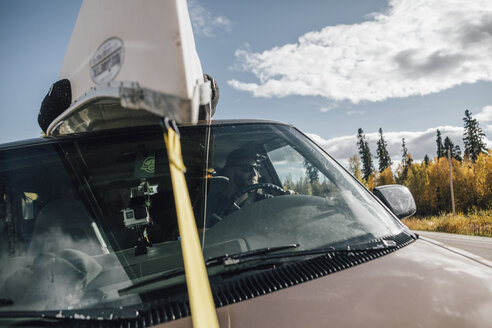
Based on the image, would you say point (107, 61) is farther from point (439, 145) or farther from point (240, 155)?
point (439, 145)

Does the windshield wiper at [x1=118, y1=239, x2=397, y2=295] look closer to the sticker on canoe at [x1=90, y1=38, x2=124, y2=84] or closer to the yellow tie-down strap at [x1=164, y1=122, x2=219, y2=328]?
the yellow tie-down strap at [x1=164, y1=122, x2=219, y2=328]

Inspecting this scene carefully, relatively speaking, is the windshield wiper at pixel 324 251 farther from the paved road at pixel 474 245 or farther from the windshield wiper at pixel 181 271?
the paved road at pixel 474 245

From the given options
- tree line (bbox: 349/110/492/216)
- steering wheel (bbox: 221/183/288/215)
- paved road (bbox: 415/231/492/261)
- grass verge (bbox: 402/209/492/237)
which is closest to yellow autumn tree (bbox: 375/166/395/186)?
tree line (bbox: 349/110/492/216)

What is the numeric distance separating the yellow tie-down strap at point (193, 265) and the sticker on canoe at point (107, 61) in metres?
0.67

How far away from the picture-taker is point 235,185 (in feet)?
6.84

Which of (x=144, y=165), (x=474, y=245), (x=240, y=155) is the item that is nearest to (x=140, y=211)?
(x=144, y=165)

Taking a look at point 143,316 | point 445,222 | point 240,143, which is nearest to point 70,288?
point 143,316

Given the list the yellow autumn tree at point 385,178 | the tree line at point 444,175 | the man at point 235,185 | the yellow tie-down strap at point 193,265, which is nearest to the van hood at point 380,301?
the yellow tie-down strap at point 193,265

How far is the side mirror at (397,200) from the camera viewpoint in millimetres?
1773

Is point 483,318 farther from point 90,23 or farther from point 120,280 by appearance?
point 90,23

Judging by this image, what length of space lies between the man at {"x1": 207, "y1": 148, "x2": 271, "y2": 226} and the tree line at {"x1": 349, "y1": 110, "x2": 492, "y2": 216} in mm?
42190

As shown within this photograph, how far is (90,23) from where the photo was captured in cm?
185

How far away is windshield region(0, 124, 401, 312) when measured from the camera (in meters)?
1.17

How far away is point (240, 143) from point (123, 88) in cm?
87
